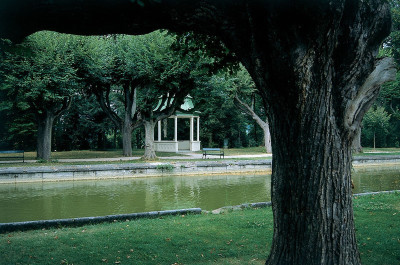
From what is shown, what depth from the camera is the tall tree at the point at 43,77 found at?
63.1 ft

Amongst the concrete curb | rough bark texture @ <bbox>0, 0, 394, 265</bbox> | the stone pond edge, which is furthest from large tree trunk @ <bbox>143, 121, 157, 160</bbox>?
rough bark texture @ <bbox>0, 0, 394, 265</bbox>

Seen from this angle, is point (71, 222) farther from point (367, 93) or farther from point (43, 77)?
point (43, 77)

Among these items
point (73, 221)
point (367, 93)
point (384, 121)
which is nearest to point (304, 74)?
point (367, 93)

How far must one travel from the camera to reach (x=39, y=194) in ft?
43.4

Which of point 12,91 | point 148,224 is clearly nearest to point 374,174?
point 148,224

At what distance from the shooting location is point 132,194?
13.3 m

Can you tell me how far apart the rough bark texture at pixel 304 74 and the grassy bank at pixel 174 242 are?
1.71 meters

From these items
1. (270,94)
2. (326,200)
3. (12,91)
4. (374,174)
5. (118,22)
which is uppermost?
(12,91)

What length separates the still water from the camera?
10.7 metres

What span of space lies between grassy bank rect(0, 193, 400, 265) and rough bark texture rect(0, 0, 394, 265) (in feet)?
5.62

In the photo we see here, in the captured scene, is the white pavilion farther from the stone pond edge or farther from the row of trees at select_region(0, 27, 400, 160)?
the stone pond edge

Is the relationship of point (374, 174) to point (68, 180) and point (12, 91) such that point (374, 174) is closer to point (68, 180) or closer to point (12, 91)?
point (68, 180)

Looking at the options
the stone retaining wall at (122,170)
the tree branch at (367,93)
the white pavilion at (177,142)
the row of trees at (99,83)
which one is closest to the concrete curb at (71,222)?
the tree branch at (367,93)

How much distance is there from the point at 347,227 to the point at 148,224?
4.75 metres
